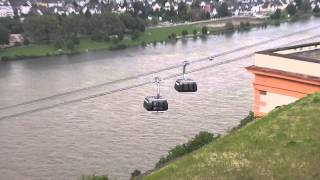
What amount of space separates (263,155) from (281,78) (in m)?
1.31

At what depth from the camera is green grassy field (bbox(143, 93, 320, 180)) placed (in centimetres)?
272

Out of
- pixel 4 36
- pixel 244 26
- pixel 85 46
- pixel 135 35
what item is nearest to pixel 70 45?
pixel 85 46

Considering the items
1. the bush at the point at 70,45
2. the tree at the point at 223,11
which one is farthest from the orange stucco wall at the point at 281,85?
the tree at the point at 223,11

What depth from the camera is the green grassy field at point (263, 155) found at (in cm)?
272

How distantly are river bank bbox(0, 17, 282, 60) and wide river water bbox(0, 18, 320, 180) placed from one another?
2408mm

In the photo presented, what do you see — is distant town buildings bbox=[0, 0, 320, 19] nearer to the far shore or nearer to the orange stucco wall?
the far shore

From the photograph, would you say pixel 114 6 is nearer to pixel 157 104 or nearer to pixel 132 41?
pixel 132 41

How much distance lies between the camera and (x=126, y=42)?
31688mm

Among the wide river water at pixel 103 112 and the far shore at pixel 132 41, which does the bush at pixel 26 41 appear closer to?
the far shore at pixel 132 41

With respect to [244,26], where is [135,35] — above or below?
above

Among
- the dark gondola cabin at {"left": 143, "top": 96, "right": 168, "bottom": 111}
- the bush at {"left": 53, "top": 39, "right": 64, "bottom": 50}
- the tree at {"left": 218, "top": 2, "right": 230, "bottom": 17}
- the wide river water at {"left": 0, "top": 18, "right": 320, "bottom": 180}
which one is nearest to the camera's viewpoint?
the dark gondola cabin at {"left": 143, "top": 96, "right": 168, "bottom": 111}

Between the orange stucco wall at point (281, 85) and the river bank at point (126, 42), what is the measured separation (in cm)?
2440

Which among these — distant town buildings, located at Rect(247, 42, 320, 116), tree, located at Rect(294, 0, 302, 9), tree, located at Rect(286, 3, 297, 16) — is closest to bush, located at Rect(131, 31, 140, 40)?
tree, located at Rect(286, 3, 297, 16)

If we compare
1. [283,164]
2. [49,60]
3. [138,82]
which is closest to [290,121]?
[283,164]
